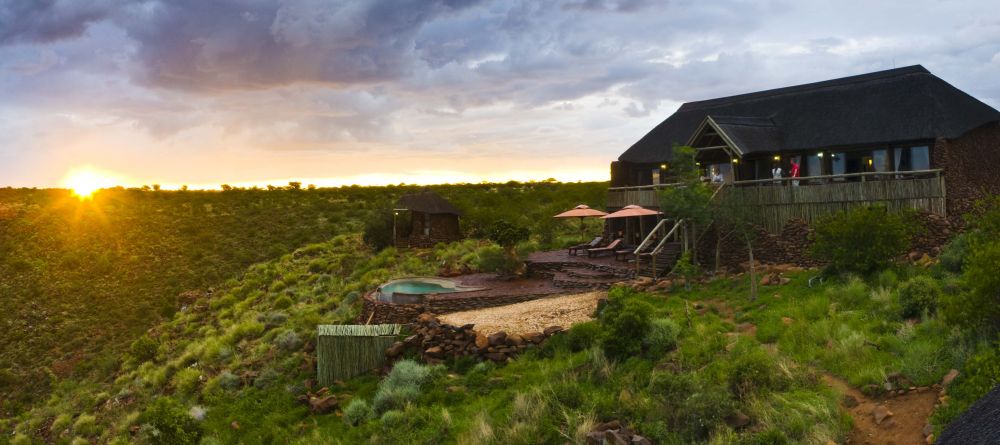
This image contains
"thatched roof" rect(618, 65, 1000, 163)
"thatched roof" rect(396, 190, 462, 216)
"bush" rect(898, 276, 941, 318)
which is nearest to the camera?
"bush" rect(898, 276, 941, 318)

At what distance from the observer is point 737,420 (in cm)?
A: 1208

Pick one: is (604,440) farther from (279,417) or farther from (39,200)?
(39,200)

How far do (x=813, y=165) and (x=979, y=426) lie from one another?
70.2 ft

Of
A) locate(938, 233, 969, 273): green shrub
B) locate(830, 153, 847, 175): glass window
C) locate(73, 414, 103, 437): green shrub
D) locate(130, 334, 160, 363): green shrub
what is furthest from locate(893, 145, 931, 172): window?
locate(130, 334, 160, 363): green shrub

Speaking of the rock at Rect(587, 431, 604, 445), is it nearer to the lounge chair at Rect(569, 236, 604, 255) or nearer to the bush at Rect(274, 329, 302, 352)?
the bush at Rect(274, 329, 302, 352)

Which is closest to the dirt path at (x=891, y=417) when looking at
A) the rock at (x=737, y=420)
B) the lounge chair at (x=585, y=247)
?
the rock at (x=737, y=420)

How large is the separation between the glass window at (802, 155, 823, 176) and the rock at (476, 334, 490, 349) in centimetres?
1570

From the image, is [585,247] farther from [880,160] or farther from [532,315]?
[880,160]

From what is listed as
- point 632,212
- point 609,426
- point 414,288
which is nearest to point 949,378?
point 609,426

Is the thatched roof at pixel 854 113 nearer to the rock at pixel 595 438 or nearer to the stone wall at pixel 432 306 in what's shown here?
the stone wall at pixel 432 306

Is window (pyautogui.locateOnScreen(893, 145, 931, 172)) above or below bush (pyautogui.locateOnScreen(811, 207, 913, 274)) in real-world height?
above

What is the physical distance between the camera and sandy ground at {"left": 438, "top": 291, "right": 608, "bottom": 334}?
65.7 ft

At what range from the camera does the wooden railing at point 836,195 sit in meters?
22.6

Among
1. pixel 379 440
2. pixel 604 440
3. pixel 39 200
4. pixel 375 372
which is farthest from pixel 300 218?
pixel 604 440
